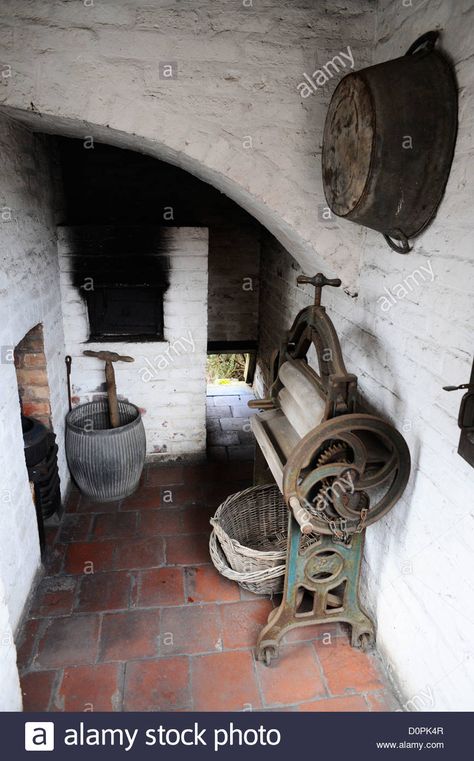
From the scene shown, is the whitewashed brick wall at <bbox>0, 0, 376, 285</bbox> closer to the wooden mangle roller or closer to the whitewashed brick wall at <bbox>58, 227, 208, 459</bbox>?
the wooden mangle roller

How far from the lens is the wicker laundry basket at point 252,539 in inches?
108

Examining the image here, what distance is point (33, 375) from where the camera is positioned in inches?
132

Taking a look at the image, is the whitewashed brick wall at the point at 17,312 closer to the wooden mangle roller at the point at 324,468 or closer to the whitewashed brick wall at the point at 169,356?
the whitewashed brick wall at the point at 169,356

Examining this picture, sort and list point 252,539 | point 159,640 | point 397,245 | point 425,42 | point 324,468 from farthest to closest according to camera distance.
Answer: point 252,539 → point 159,640 → point 397,245 → point 324,468 → point 425,42

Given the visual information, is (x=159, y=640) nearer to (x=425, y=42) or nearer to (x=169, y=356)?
(x=169, y=356)

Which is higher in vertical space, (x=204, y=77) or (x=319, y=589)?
(x=204, y=77)

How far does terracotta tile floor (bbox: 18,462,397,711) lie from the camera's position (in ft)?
7.82

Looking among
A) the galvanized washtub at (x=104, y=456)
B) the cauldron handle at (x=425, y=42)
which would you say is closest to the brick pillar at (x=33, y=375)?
the galvanized washtub at (x=104, y=456)

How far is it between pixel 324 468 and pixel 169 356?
2.34m

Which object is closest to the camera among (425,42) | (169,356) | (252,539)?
(425,42)

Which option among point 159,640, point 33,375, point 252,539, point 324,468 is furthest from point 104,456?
point 324,468

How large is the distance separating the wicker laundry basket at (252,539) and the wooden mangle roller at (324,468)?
20cm

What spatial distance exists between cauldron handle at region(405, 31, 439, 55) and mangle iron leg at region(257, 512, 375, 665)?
202cm

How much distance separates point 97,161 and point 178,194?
2.54 feet
